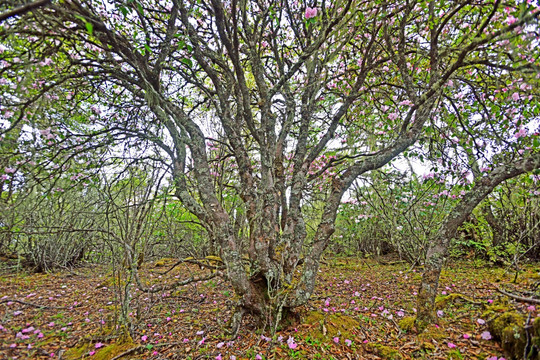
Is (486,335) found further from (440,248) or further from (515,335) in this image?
(440,248)

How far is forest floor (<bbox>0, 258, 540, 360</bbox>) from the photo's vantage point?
2.23m

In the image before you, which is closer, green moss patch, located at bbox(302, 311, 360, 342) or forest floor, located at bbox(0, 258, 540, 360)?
forest floor, located at bbox(0, 258, 540, 360)

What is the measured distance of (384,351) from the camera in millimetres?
2193

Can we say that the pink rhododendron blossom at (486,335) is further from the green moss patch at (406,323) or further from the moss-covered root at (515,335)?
the green moss patch at (406,323)

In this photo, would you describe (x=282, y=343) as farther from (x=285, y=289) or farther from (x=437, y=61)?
(x=437, y=61)

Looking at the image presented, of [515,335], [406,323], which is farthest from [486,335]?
[406,323]

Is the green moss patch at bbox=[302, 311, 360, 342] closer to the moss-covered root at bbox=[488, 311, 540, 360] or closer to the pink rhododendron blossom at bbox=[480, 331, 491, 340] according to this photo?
the pink rhododendron blossom at bbox=[480, 331, 491, 340]

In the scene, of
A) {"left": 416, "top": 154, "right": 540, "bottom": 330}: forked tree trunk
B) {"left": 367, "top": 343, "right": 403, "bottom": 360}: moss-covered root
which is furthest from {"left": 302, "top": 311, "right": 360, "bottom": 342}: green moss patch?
{"left": 416, "top": 154, "right": 540, "bottom": 330}: forked tree trunk

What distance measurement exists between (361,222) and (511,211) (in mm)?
2817

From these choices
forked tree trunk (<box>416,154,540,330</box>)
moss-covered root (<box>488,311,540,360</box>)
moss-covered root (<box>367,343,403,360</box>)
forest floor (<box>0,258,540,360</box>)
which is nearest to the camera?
moss-covered root (<box>488,311,540,360</box>)

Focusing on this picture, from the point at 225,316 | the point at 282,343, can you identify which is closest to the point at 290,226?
the point at 282,343

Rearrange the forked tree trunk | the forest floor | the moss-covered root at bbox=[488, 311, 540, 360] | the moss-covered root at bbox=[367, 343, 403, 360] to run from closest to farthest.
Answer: the moss-covered root at bbox=[488, 311, 540, 360]
the moss-covered root at bbox=[367, 343, 403, 360]
the forest floor
the forked tree trunk

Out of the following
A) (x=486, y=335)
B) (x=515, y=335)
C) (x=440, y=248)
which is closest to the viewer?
(x=515, y=335)

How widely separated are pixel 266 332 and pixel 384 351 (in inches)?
43.3
